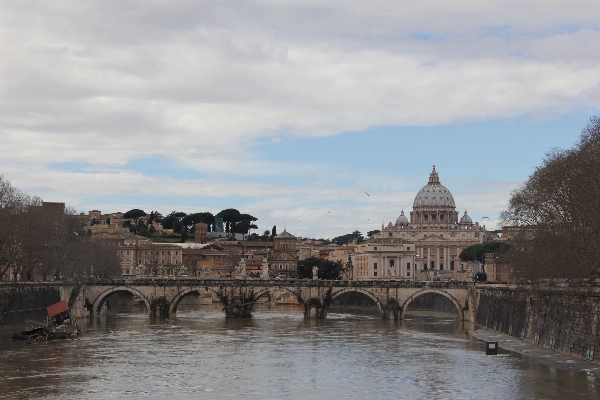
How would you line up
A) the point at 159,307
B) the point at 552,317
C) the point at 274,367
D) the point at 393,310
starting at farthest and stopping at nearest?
the point at 159,307, the point at 393,310, the point at 552,317, the point at 274,367

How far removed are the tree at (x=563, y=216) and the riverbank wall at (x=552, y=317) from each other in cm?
142

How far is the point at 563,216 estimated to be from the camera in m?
62.2

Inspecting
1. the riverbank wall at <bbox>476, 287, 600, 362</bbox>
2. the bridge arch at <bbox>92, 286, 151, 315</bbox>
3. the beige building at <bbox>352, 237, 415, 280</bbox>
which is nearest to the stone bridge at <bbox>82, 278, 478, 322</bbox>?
the bridge arch at <bbox>92, 286, 151, 315</bbox>

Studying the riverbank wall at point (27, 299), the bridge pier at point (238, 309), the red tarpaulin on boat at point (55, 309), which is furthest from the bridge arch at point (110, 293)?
the red tarpaulin on boat at point (55, 309)

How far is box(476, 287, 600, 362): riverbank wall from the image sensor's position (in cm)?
5334

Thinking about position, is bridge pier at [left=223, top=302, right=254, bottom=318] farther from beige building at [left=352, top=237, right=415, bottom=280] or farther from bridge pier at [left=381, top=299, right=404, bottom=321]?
beige building at [left=352, top=237, right=415, bottom=280]

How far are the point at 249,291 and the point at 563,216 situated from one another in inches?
1596

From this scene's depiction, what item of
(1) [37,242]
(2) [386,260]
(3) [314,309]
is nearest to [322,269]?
(2) [386,260]

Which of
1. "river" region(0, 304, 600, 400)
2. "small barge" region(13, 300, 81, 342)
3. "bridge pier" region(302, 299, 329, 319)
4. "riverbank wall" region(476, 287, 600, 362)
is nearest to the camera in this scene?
"river" region(0, 304, 600, 400)

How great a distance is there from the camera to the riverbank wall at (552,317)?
53.3 meters

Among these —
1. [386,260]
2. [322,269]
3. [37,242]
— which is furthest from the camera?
[386,260]

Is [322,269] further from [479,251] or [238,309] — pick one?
[238,309]

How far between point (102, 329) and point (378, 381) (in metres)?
34.8

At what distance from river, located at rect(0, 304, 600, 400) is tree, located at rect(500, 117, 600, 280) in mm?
5703
